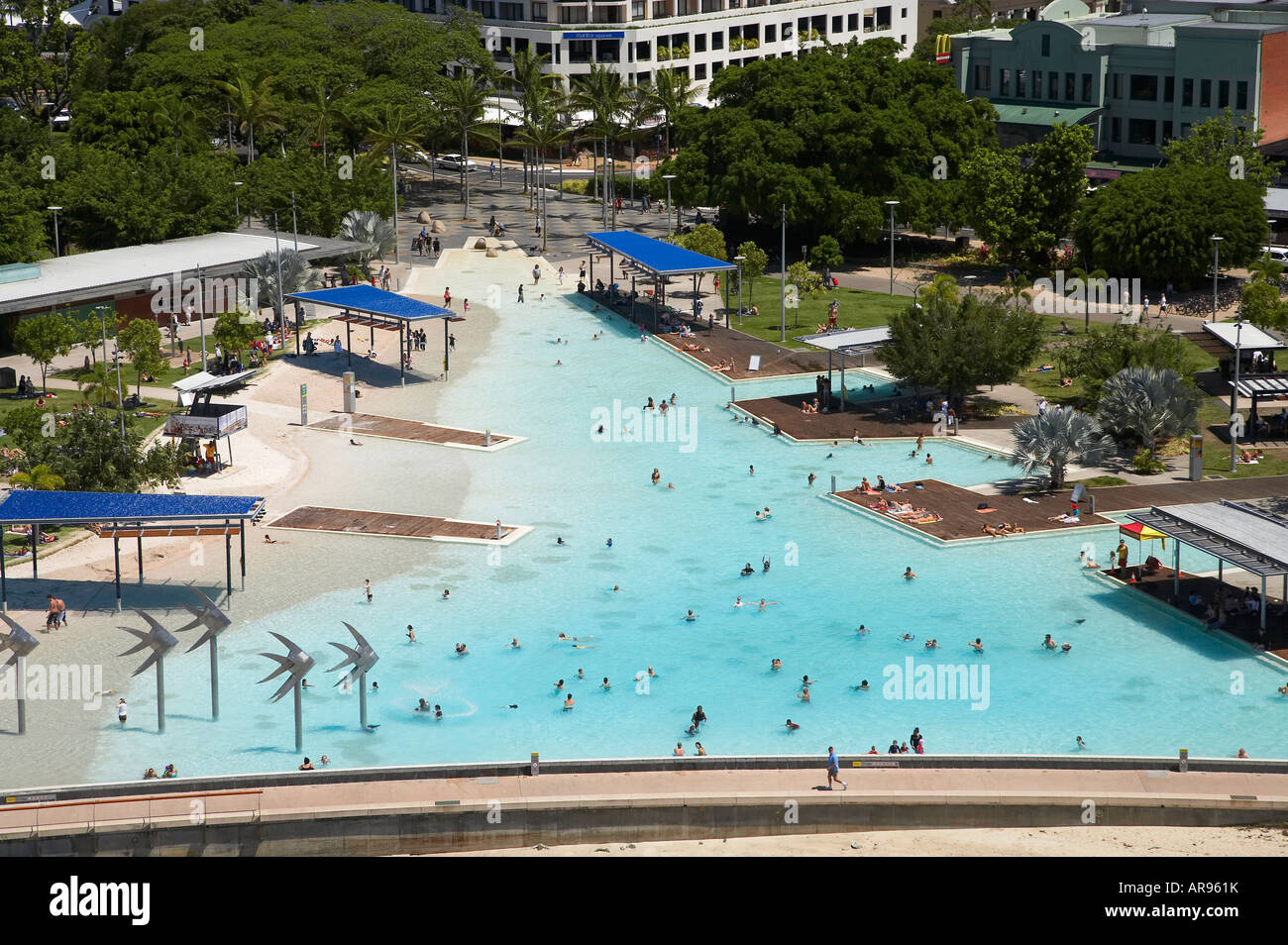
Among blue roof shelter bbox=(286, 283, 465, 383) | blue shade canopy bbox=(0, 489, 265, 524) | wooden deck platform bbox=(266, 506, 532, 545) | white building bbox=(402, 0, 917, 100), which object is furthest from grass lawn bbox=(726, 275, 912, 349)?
white building bbox=(402, 0, 917, 100)

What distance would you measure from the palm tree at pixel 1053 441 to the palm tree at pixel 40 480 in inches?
1455

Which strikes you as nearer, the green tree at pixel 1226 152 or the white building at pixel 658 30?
the green tree at pixel 1226 152

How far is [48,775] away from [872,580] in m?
27.9

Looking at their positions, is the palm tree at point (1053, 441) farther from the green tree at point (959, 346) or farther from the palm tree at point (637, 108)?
the palm tree at point (637, 108)

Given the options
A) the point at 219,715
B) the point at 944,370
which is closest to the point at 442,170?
the point at 944,370

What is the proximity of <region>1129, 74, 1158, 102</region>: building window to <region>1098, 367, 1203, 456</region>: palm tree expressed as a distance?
5650 centimetres

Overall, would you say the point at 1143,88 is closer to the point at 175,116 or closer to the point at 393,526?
the point at 175,116

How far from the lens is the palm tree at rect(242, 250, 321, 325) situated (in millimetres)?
90625

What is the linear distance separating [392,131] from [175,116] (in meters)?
15.6

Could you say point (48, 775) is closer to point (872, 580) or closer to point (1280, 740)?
point (872, 580)

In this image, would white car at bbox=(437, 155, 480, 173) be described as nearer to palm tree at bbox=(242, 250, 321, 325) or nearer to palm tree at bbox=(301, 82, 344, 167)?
palm tree at bbox=(301, 82, 344, 167)

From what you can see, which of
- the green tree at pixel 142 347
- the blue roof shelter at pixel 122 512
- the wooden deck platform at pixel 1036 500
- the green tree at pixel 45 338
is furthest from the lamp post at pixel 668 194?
the blue roof shelter at pixel 122 512

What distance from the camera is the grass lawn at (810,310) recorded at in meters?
90.1

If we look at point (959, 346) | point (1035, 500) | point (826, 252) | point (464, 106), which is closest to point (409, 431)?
point (959, 346)
